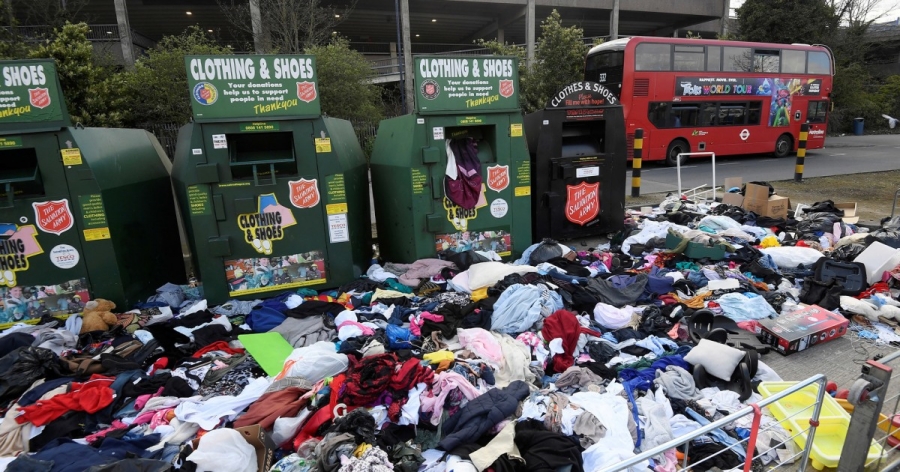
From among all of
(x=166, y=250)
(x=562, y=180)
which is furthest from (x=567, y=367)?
(x=166, y=250)

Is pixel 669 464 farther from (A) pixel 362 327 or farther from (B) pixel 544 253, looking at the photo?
(B) pixel 544 253

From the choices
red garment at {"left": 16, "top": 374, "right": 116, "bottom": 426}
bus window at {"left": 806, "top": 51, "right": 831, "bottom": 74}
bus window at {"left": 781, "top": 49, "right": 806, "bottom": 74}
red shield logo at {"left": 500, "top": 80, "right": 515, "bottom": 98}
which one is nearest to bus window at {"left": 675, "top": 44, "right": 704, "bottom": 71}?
bus window at {"left": 781, "top": 49, "right": 806, "bottom": 74}

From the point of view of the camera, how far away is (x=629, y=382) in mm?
3279

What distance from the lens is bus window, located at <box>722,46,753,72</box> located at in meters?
15.0

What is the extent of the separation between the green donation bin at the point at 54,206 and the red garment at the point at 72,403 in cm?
158

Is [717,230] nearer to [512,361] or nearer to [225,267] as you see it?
[512,361]

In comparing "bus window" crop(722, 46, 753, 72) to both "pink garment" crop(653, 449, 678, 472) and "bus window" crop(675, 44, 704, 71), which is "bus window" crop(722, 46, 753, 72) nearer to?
"bus window" crop(675, 44, 704, 71)

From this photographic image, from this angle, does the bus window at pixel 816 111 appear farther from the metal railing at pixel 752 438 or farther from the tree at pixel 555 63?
the metal railing at pixel 752 438

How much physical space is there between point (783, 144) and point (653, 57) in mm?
6964

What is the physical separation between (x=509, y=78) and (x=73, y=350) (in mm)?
5015

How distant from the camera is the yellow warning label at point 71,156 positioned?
4.20 metres

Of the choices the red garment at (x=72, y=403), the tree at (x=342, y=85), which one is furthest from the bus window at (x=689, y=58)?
the red garment at (x=72, y=403)

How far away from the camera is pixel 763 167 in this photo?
1456 centimetres

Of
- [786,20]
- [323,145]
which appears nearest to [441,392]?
[323,145]
